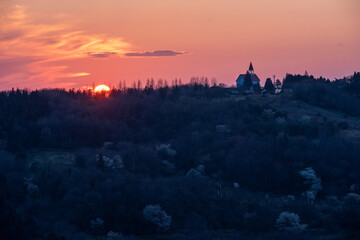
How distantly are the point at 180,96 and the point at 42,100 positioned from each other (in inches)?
955

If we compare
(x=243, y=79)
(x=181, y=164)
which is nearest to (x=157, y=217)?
(x=181, y=164)

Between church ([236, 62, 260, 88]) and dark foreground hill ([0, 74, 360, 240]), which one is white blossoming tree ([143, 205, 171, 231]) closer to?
dark foreground hill ([0, 74, 360, 240])

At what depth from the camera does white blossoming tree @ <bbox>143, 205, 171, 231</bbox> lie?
203 ft

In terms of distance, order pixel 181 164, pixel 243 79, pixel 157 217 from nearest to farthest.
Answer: pixel 157 217
pixel 181 164
pixel 243 79

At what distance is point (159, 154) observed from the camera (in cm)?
8412

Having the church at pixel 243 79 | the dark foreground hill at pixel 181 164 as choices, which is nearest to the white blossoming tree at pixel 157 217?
the dark foreground hill at pixel 181 164

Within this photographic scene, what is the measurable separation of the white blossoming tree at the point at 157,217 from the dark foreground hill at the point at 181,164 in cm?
13

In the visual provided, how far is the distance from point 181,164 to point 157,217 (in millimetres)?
20449

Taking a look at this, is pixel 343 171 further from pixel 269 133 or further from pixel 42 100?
pixel 42 100

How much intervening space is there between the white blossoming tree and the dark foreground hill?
13cm

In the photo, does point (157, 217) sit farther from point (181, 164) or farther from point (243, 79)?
point (243, 79)

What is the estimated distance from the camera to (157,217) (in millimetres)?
62594

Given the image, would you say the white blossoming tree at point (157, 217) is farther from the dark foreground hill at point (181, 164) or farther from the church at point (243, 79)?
the church at point (243, 79)

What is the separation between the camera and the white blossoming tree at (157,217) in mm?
61812
